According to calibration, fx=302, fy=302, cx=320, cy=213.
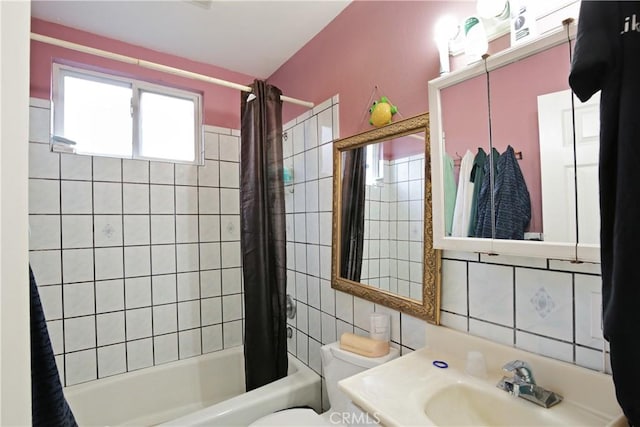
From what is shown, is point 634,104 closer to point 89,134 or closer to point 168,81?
point 168,81

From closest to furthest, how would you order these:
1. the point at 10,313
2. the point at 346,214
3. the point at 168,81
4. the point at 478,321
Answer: the point at 10,313
the point at 478,321
the point at 346,214
the point at 168,81

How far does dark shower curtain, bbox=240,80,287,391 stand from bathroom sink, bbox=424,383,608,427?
3.35 feet

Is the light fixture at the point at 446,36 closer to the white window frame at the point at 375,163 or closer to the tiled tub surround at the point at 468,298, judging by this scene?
the white window frame at the point at 375,163

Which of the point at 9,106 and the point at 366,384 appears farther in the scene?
the point at 366,384

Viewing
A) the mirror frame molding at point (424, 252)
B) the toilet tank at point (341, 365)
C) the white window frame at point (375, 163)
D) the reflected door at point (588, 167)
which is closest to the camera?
the reflected door at point (588, 167)

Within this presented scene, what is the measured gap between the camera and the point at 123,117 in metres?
2.05

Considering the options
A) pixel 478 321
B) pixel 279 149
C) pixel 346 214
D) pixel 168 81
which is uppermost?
pixel 168 81

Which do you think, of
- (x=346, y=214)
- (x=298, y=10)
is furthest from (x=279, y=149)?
(x=298, y=10)

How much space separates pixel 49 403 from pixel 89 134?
1.94 m

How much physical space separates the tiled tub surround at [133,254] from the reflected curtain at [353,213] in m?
1.06

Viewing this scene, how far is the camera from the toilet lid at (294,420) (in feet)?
4.06

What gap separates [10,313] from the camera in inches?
13.0

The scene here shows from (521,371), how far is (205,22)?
212 centimetres

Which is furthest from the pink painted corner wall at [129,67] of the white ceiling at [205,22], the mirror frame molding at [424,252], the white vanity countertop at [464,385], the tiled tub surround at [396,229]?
the white vanity countertop at [464,385]
